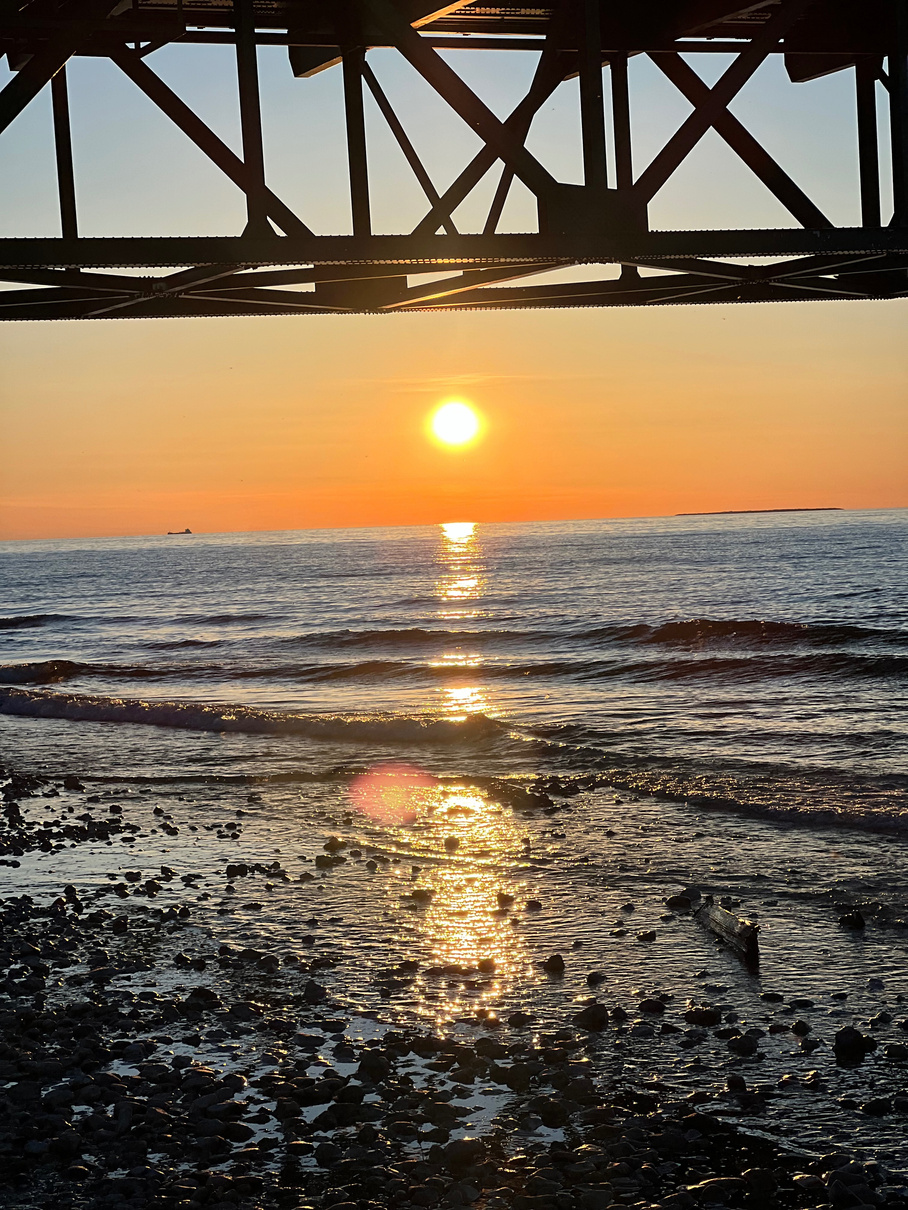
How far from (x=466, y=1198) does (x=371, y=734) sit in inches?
579

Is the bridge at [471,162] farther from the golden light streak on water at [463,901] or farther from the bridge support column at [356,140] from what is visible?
the golden light streak on water at [463,901]

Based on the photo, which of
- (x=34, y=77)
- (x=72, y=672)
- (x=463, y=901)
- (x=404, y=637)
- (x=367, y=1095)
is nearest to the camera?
(x=34, y=77)

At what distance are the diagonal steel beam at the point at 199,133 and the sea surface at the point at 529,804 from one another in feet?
14.4

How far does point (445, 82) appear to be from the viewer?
5.73 meters

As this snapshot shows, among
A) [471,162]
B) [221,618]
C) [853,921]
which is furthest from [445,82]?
[221,618]

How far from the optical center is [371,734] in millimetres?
19281

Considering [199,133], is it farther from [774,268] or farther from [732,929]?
[732,929]

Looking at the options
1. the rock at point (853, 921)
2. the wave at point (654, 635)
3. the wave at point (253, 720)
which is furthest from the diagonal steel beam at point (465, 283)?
the wave at point (654, 635)

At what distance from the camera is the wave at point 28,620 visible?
4891 centimetres

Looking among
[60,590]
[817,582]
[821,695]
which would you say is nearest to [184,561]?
[60,590]

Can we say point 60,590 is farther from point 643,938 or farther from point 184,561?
point 643,938

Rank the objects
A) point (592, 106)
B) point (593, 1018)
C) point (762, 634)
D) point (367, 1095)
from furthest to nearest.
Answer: point (762, 634) < point (593, 1018) < point (592, 106) < point (367, 1095)

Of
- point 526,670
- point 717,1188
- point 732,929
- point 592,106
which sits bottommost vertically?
point 717,1188

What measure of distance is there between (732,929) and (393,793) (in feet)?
21.9
